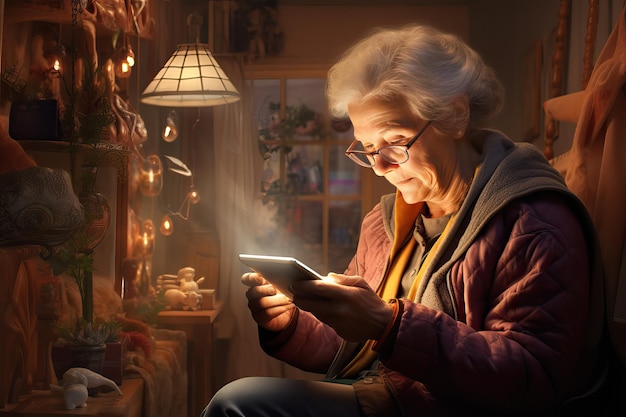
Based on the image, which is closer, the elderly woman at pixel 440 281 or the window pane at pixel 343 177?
the elderly woman at pixel 440 281

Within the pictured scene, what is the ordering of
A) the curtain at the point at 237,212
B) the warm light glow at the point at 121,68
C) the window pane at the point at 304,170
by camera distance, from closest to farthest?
the warm light glow at the point at 121,68, the curtain at the point at 237,212, the window pane at the point at 304,170

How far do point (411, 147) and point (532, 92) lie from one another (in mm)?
1780

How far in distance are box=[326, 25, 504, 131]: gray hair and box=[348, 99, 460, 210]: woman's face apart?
0.08 feet

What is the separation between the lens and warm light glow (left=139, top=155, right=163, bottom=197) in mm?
3066

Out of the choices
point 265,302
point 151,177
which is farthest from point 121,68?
point 265,302

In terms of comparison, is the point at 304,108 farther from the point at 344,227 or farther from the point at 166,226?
the point at 166,226

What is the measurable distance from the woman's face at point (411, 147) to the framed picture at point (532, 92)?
1.60m

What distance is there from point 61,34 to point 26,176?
53 cm

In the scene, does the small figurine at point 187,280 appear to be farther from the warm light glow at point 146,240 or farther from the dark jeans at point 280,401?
the dark jeans at point 280,401

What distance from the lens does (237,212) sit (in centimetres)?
367

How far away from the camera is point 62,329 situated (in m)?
2.12

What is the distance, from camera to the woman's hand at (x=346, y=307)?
1.43 m

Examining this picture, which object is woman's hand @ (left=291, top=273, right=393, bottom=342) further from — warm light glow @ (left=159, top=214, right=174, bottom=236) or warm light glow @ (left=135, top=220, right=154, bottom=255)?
warm light glow @ (left=159, top=214, right=174, bottom=236)

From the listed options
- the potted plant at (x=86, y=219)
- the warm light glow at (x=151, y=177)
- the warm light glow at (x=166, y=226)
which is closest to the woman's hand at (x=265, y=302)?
the potted plant at (x=86, y=219)
